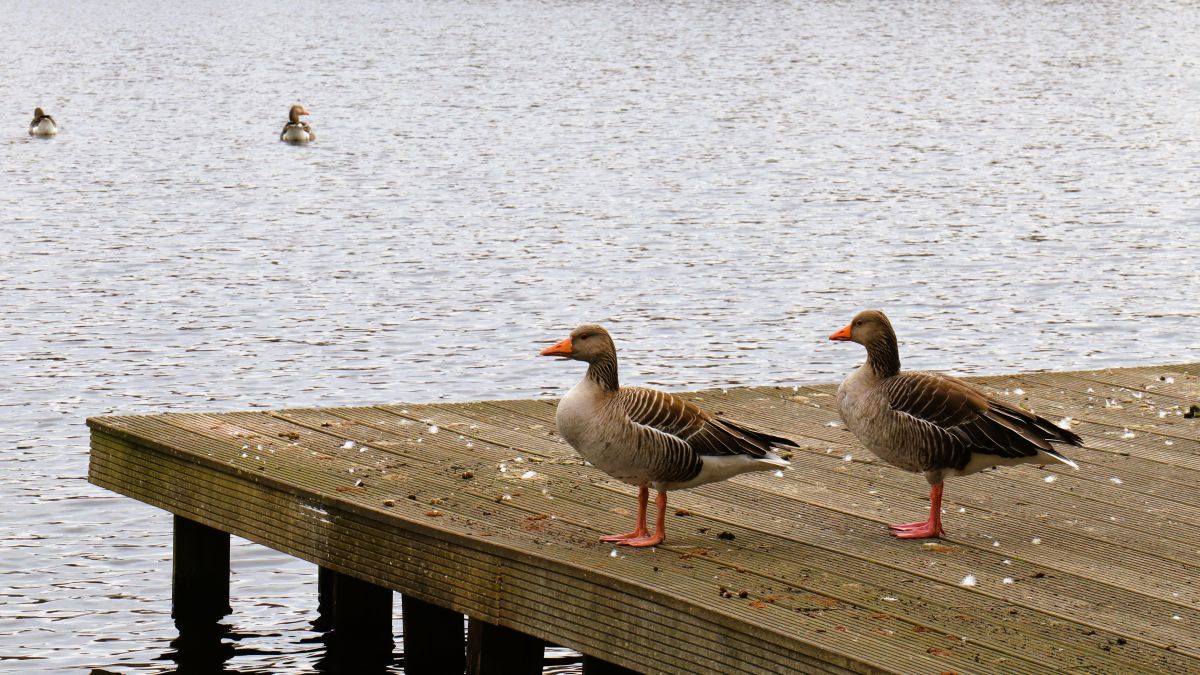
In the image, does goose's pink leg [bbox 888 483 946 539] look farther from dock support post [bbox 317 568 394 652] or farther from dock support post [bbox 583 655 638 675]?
dock support post [bbox 317 568 394 652]

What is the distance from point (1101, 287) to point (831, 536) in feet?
62.7

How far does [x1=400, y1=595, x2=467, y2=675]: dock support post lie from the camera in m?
11.2

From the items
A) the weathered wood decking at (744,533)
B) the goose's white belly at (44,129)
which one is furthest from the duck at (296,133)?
the weathered wood decking at (744,533)

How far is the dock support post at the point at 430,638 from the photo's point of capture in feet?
36.6

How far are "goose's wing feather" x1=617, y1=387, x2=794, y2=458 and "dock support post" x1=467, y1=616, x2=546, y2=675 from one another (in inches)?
63.0

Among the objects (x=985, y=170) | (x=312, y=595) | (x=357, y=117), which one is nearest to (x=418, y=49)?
(x=357, y=117)

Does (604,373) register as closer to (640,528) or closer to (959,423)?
(640,528)

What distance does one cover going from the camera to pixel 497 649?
1022 centimetres

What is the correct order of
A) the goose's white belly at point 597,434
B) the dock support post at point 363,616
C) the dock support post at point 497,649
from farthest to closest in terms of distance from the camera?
the dock support post at point 363,616 < the dock support post at point 497,649 < the goose's white belly at point 597,434

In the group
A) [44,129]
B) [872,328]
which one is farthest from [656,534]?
[44,129]

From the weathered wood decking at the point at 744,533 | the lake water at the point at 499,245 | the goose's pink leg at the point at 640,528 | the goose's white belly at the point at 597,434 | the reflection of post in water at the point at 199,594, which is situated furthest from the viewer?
the lake water at the point at 499,245

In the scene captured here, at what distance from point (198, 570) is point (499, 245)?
19.6 metres

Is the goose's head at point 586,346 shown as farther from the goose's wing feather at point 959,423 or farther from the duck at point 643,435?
the goose's wing feather at point 959,423

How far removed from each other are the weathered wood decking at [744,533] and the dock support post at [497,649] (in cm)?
41
